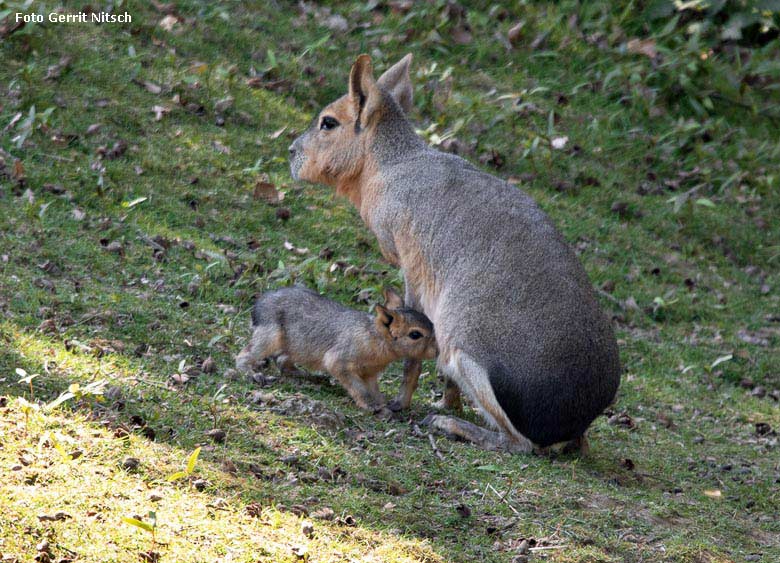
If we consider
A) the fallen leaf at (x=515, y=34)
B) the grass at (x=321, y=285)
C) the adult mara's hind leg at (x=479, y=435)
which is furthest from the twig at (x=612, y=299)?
the fallen leaf at (x=515, y=34)

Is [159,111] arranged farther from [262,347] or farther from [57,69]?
[262,347]

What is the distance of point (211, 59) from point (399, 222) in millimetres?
4048

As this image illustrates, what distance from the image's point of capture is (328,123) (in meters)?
6.11

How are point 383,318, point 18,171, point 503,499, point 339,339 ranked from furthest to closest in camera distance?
point 18,171 → point 339,339 → point 383,318 → point 503,499

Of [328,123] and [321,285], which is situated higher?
[328,123]

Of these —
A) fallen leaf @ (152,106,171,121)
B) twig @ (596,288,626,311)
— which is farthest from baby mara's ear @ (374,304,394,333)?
fallen leaf @ (152,106,171,121)

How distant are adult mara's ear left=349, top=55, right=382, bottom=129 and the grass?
108cm

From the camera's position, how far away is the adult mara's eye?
6088 millimetres

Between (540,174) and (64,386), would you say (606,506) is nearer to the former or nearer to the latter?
(64,386)

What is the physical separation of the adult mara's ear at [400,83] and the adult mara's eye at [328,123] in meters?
0.48

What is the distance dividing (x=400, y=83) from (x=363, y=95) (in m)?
0.52

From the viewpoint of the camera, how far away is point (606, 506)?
4.41 m

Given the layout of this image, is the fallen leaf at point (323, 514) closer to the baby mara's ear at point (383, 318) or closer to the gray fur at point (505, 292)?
the gray fur at point (505, 292)

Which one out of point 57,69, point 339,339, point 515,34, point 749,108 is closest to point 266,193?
point 57,69
